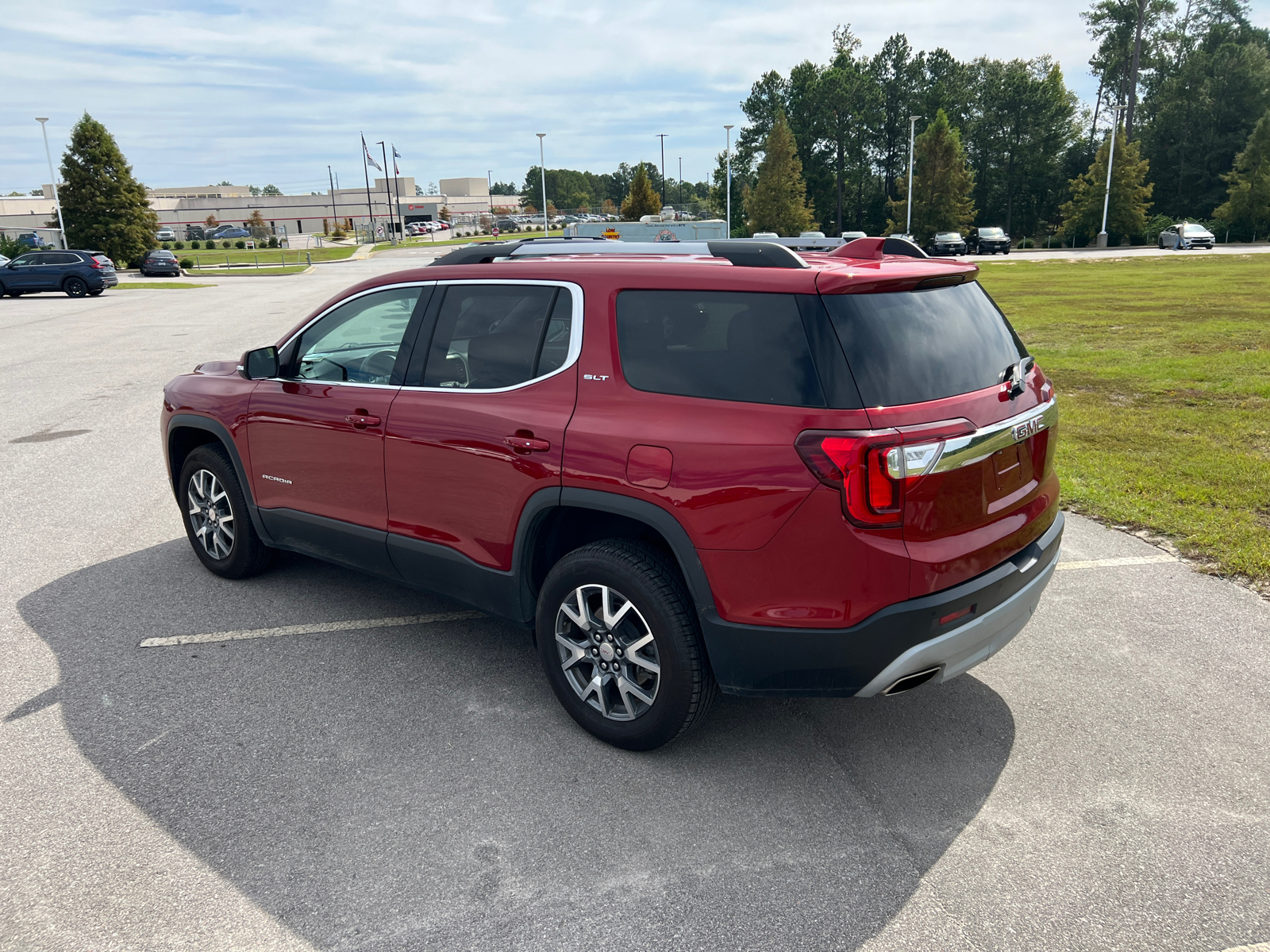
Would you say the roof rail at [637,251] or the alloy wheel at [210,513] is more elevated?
the roof rail at [637,251]

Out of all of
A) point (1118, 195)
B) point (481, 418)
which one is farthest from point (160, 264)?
point (1118, 195)

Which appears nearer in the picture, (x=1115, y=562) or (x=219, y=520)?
(x=219, y=520)

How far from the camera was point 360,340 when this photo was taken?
4.65m

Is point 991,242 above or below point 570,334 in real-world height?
A: below

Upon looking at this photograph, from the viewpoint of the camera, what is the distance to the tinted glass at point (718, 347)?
117 inches

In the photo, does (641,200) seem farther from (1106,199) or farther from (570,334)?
(570,334)

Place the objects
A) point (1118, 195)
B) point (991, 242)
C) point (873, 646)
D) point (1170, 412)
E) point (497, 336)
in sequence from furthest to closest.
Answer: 1. point (1118, 195)
2. point (991, 242)
3. point (1170, 412)
4. point (497, 336)
5. point (873, 646)

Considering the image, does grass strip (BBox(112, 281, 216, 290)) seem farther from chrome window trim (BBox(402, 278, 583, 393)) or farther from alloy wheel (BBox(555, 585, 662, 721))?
alloy wheel (BBox(555, 585, 662, 721))

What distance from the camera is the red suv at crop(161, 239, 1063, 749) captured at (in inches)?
115

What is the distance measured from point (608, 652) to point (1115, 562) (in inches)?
142

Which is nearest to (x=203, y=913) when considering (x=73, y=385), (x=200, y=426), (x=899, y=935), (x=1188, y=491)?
(x=899, y=935)

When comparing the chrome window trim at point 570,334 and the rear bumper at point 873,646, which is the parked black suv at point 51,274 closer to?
the chrome window trim at point 570,334

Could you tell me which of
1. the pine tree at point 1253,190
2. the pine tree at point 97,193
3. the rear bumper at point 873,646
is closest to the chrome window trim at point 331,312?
the rear bumper at point 873,646

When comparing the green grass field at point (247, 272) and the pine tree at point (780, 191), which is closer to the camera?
the green grass field at point (247, 272)
